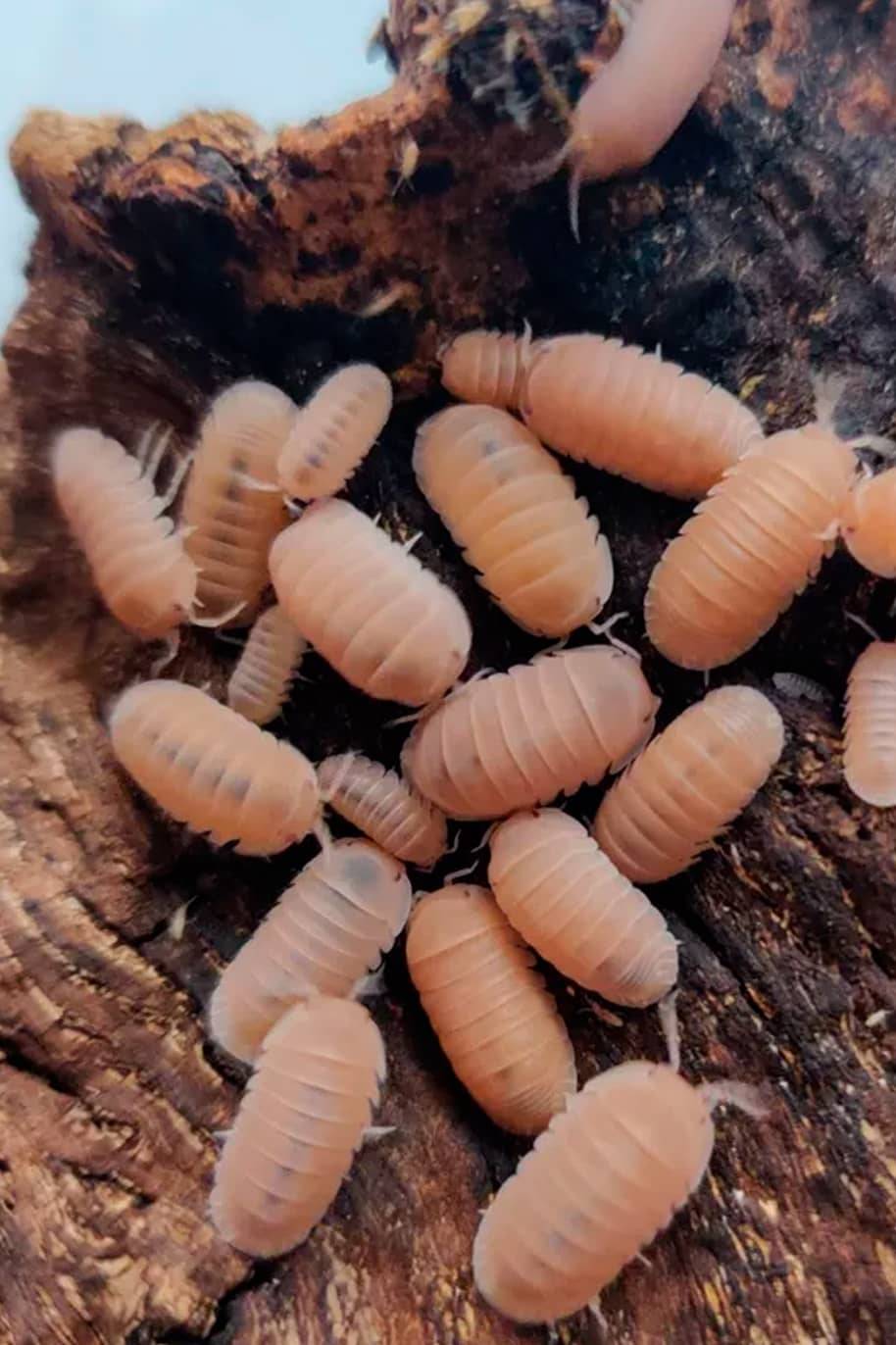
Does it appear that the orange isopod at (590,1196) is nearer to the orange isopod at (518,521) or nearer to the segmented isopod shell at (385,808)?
the segmented isopod shell at (385,808)

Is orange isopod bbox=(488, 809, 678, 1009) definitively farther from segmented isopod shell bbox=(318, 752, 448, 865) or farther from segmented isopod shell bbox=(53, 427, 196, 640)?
segmented isopod shell bbox=(53, 427, 196, 640)

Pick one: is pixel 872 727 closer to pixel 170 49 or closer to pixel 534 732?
pixel 534 732

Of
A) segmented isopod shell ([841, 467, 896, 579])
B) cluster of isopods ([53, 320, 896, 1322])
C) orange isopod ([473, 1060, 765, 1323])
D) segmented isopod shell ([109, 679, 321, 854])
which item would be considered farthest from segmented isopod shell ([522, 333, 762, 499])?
orange isopod ([473, 1060, 765, 1323])

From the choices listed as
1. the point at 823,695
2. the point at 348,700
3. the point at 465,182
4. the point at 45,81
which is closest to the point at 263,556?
the point at 348,700

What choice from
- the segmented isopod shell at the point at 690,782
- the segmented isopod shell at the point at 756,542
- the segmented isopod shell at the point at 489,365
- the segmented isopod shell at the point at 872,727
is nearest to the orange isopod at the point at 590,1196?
the segmented isopod shell at the point at 690,782

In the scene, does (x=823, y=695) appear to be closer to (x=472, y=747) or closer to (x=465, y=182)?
(x=472, y=747)

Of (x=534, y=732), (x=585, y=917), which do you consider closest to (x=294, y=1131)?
(x=585, y=917)

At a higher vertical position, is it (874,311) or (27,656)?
(874,311)
